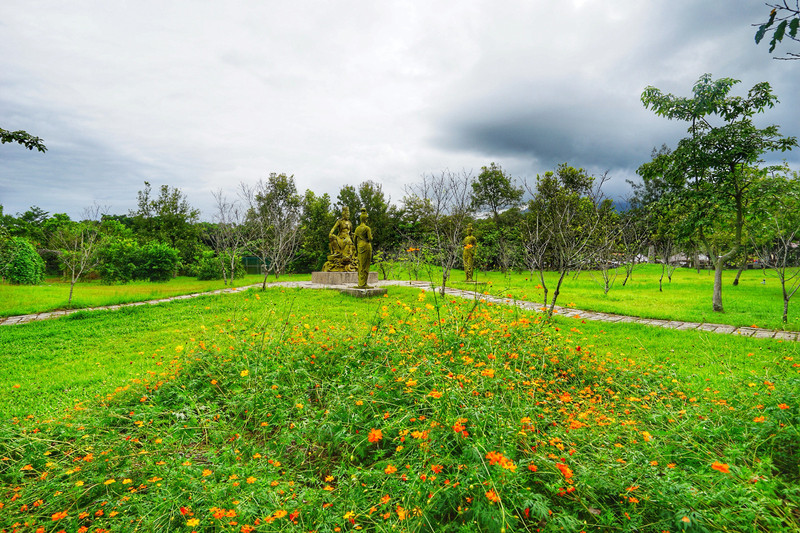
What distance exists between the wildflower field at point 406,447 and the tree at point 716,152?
264 inches

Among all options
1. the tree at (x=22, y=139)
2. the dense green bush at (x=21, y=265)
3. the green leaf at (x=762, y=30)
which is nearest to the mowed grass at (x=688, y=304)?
the green leaf at (x=762, y=30)

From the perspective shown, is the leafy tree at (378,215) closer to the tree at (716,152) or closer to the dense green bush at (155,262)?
the dense green bush at (155,262)

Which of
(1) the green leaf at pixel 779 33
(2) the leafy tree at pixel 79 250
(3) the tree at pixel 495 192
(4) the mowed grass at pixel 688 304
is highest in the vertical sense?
(3) the tree at pixel 495 192

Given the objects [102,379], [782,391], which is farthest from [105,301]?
[782,391]

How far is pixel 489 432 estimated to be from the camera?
2178mm

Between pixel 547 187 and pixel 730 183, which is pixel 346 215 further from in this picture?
pixel 547 187

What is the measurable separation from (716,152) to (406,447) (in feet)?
35.5

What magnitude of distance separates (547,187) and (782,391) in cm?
2380

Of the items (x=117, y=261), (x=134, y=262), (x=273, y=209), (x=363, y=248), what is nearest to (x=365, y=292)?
(x=363, y=248)

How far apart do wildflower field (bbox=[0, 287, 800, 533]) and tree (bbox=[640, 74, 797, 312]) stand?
6.72m

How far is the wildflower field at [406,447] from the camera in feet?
5.88

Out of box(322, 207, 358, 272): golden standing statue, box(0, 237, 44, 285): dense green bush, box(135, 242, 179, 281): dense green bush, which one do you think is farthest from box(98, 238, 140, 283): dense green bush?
box(322, 207, 358, 272): golden standing statue

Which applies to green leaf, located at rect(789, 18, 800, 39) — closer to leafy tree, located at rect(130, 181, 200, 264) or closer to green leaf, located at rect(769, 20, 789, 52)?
green leaf, located at rect(769, 20, 789, 52)

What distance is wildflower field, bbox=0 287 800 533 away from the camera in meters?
1.79
